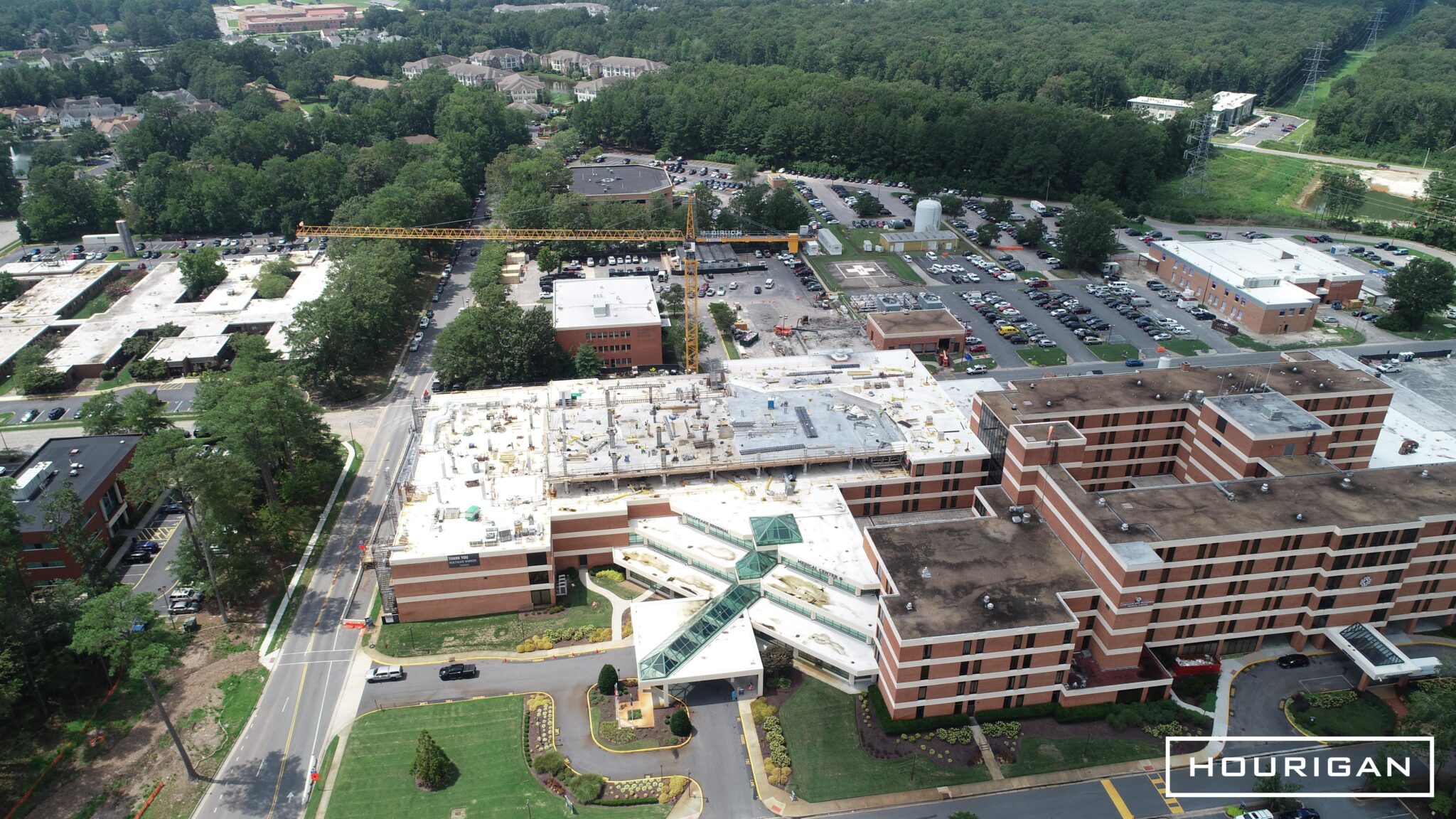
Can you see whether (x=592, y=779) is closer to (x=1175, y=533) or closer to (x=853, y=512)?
(x=853, y=512)

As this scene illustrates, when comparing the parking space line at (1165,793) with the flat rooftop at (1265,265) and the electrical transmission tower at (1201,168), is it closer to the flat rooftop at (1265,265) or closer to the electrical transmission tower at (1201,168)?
the flat rooftop at (1265,265)

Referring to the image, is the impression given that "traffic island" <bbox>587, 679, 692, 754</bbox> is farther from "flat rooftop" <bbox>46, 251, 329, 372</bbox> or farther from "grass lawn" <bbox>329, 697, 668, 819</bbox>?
"flat rooftop" <bbox>46, 251, 329, 372</bbox>

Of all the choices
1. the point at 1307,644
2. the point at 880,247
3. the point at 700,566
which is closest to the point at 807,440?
the point at 700,566

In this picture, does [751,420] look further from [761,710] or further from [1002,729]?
[1002,729]

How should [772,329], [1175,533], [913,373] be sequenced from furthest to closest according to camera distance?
[772,329] → [913,373] → [1175,533]

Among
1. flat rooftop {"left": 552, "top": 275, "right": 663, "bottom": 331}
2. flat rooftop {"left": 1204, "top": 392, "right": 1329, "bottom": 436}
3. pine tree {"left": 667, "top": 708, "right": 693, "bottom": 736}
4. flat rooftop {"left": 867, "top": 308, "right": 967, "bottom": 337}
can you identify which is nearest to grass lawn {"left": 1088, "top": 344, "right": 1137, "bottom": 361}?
flat rooftop {"left": 867, "top": 308, "right": 967, "bottom": 337}

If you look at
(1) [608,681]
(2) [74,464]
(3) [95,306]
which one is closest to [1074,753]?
(1) [608,681]

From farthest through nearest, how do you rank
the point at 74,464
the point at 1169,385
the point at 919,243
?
the point at 919,243 < the point at 1169,385 < the point at 74,464

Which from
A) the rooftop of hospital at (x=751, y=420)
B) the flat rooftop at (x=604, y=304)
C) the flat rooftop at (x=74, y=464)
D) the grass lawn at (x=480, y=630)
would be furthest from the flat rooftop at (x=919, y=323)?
the flat rooftop at (x=74, y=464)
